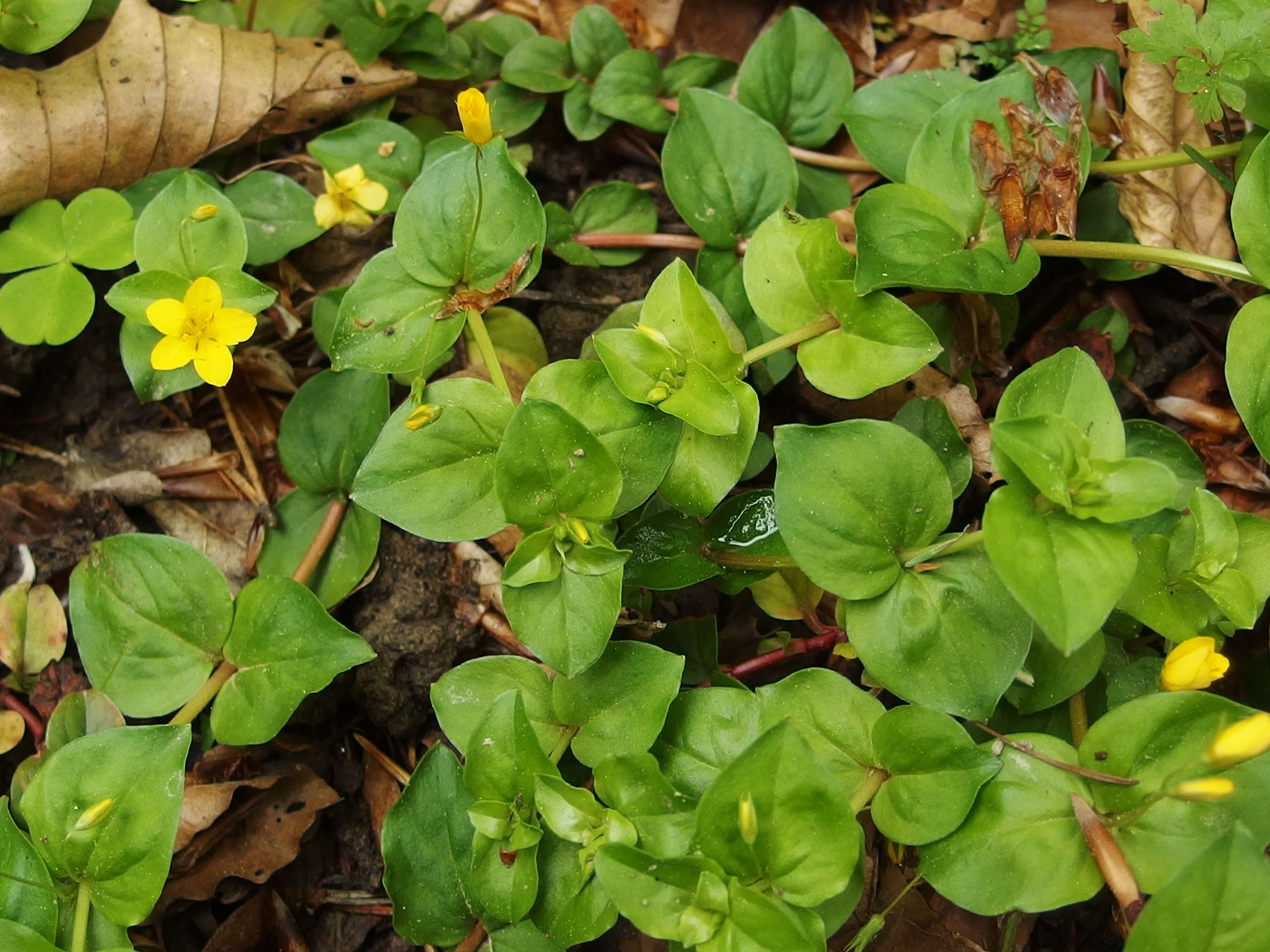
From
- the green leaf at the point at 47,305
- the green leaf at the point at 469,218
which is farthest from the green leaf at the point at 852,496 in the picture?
the green leaf at the point at 47,305

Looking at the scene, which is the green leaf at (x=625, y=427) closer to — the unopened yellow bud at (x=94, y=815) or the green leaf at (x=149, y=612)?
the green leaf at (x=149, y=612)

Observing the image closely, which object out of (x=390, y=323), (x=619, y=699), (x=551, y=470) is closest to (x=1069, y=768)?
(x=619, y=699)

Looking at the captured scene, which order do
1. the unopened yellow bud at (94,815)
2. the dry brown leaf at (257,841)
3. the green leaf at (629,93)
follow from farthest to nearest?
1. the green leaf at (629,93)
2. the dry brown leaf at (257,841)
3. the unopened yellow bud at (94,815)

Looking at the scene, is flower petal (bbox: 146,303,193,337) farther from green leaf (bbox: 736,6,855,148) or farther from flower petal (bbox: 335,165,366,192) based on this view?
green leaf (bbox: 736,6,855,148)

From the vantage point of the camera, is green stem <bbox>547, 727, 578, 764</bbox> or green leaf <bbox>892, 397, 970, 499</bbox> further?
green leaf <bbox>892, 397, 970, 499</bbox>

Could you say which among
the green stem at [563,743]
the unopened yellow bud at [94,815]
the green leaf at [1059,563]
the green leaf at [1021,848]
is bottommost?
the unopened yellow bud at [94,815]

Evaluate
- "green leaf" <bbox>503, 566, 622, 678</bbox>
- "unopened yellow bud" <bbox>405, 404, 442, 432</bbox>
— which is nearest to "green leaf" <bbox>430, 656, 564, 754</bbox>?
"green leaf" <bbox>503, 566, 622, 678</bbox>

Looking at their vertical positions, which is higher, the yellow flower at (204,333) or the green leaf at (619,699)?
the yellow flower at (204,333)
